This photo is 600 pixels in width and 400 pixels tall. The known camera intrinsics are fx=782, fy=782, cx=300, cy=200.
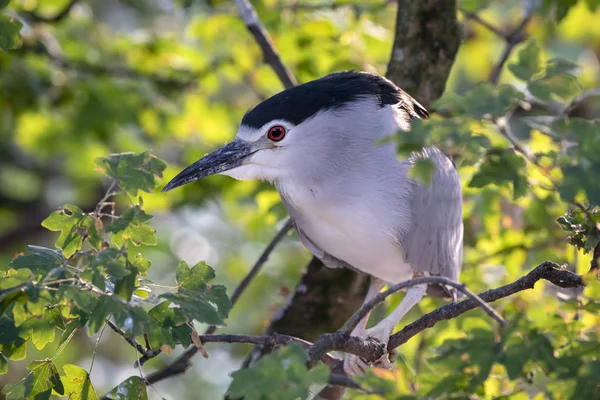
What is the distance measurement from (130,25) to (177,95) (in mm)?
4335

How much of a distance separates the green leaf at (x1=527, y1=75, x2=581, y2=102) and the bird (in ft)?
2.74

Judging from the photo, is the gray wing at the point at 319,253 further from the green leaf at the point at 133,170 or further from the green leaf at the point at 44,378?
the green leaf at the point at 44,378

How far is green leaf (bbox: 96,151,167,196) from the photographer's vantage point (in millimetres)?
2602

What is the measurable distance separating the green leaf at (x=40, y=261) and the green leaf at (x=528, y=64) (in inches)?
64.7

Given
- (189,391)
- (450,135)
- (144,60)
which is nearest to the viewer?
(450,135)

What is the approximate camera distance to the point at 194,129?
6.07 m

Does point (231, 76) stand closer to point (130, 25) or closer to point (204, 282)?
point (204, 282)

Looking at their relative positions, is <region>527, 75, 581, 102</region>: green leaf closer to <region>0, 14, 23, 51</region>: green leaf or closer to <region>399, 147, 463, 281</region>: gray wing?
<region>399, 147, 463, 281</region>: gray wing

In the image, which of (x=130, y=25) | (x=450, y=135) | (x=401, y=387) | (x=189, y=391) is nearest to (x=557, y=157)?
(x=450, y=135)

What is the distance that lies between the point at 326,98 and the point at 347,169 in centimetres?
33

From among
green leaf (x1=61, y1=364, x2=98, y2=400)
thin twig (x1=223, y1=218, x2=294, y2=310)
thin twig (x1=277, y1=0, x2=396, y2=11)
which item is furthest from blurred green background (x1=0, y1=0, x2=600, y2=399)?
green leaf (x1=61, y1=364, x2=98, y2=400)

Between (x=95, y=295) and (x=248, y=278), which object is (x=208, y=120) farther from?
(x=95, y=295)

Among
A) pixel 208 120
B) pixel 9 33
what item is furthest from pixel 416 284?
pixel 208 120

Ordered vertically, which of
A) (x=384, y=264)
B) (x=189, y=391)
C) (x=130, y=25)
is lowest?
(x=189, y=391)
